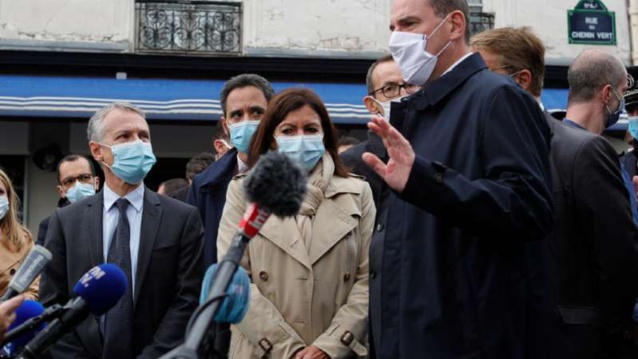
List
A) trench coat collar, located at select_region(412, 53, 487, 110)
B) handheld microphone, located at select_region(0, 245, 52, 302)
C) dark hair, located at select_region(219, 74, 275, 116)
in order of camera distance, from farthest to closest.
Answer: dark hair, located at select_region(219, 74, 275, 116) → trench coat collar, located at select_region(412, 53, 487, 110) → handheld microphone, located at select_region(0, 245, 52, 302)

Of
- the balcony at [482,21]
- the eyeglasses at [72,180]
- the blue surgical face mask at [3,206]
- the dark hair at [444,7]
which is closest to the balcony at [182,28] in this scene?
the balcony at [482,21]

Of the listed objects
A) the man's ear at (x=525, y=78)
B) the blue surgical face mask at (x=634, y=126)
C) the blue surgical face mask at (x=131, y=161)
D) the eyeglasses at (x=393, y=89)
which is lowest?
the blue surgical face mask at (x=131, y=161)

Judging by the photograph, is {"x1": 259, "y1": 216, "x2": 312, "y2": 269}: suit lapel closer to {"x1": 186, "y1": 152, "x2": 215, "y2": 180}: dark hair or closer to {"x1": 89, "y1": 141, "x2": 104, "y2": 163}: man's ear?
{"x1": 89, "y1": 141, "x2": 104, "y2": 163}: man's ear

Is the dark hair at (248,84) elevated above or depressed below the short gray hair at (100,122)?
above

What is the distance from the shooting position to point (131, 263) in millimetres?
4832

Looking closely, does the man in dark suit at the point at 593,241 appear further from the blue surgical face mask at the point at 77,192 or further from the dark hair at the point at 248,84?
the blue surgical face mask at the point at 77,192

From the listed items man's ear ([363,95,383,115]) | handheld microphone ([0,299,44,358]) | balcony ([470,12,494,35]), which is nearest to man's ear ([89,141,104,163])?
man's ear ([363,95,383,115])

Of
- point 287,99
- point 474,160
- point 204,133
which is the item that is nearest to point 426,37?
point 474,160

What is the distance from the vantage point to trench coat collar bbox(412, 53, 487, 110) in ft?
11.1

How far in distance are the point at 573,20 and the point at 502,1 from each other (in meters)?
1.32

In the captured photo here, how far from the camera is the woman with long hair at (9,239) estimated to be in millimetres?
6180

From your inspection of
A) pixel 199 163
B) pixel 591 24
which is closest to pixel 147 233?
pixel 199 163

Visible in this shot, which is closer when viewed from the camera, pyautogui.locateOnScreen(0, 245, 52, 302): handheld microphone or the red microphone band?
the red microphone band

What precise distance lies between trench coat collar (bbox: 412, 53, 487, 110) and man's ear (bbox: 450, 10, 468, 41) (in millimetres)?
184
